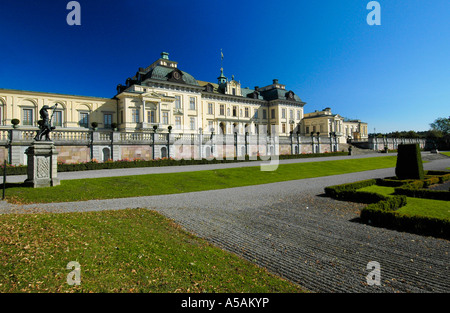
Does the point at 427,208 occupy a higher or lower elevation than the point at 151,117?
lower

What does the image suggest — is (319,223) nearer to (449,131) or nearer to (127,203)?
(127,203)

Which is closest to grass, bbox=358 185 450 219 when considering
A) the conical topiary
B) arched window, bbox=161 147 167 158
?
the conical topiary

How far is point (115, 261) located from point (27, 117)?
4284 cm

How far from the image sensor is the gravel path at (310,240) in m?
4.96

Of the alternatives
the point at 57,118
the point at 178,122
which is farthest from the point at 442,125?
the point at 57,118

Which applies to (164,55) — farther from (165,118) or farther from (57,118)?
(57,118)

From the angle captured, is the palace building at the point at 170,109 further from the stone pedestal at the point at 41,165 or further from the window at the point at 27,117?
the stone pedestal at the point at 41,165

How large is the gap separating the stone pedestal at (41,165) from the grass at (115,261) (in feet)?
24.9

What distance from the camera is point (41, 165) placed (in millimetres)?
13625

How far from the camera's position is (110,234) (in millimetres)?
6555

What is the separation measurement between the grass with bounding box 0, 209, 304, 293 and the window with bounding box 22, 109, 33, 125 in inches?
1518

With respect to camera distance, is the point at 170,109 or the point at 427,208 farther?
the point at 170,109

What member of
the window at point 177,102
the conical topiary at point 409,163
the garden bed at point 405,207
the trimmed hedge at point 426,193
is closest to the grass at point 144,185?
the garden bed at point 405,207
